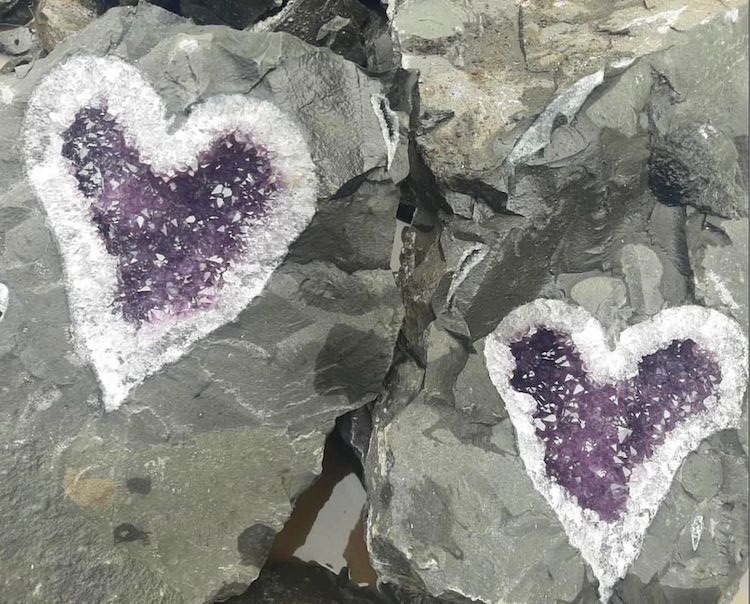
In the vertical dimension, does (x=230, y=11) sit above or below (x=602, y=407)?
above

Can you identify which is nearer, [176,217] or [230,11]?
[176,217]

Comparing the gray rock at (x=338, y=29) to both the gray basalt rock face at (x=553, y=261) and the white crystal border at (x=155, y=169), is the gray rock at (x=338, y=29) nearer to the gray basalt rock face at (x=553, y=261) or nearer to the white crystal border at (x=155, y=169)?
the gray basalt rock face at (x=553, y=261)

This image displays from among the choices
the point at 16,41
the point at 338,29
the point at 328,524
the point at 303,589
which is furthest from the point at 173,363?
the point at 16,41

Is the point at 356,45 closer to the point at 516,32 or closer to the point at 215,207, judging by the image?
the point at 516,32

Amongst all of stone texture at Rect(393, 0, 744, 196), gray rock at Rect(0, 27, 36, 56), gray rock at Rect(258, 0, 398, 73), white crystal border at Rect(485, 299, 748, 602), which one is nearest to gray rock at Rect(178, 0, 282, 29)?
gray rock at Rect(258, 0, 398, 73)

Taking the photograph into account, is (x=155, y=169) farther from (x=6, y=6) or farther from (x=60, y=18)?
(x=6, y=6)

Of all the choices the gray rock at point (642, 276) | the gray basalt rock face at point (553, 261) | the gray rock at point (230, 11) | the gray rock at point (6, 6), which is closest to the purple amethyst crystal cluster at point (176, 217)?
the gray basalt rock face at point (553, 261)

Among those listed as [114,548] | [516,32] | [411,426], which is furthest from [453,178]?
[114,548]
